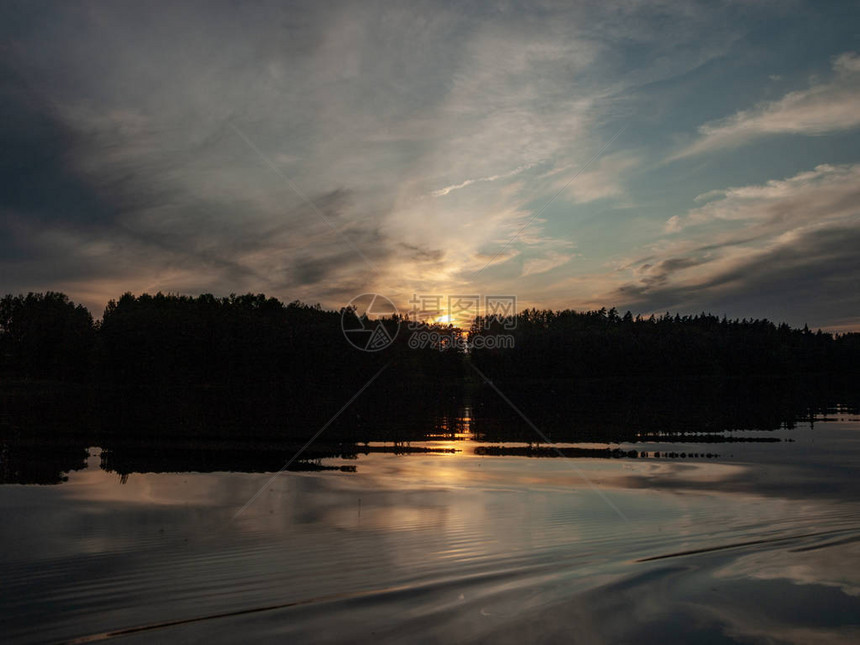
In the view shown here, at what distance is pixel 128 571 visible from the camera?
9000 millimetres

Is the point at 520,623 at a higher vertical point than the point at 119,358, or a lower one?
lower

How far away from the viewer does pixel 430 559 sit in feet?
31.8

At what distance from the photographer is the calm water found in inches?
284

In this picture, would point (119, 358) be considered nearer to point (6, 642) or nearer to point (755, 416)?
point (755, 416)

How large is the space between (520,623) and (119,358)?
14036 centimetres

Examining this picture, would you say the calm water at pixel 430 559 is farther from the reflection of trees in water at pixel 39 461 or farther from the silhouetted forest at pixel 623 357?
the silhouetted forest at pixel 623 357

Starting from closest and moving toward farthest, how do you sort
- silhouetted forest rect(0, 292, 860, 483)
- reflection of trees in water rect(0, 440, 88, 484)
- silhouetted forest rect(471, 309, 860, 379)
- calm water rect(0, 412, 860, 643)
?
calm water rect(0, 412, 860, 643)
reflection of trees in water rect(0, 440, 88, 484)
silhouetted forest rect(0, 292, 860, 483)
silhouetted forest rect(471, 309, 860, 379)

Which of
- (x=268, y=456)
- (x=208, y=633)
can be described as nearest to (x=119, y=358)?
(x=268, y=456)

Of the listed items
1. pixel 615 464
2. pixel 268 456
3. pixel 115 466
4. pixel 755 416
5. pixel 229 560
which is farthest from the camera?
pixel 755 416

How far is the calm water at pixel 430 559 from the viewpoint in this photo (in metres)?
7.20

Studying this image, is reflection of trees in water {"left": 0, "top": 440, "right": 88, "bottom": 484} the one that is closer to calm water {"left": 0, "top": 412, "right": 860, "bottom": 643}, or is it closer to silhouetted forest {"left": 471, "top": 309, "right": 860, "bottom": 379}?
calm water {"left": 0, "top": 412, "right": 860, "bottom": 643}

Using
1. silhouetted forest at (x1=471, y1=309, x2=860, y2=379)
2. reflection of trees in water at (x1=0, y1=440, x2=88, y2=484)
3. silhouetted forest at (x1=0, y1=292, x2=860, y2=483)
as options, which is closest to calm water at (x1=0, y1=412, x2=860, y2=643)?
reflection of trees in water at (x1=0, y1=440, x2=88, y2=484)

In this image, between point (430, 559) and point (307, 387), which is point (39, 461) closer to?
point (430, 559)

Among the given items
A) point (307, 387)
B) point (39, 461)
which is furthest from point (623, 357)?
point (39, 461)
